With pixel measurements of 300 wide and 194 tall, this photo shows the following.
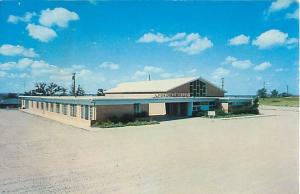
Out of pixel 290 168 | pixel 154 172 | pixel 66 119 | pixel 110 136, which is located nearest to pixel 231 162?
pixel 290 168

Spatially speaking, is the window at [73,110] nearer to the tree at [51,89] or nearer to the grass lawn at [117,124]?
the grass lawn at [117,124]

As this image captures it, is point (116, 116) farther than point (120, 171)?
Yes

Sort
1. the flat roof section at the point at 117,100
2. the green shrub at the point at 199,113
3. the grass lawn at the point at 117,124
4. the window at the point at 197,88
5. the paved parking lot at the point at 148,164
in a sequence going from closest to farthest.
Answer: the paved parking lot at the point at 148,164, the grass lawn at the point at 117,124, the flat roof section at the point at 117,100, the green shrub at the point at 199,113, the window at the point at 197,88

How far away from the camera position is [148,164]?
12039 mm

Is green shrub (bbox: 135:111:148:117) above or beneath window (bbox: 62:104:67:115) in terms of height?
beneath

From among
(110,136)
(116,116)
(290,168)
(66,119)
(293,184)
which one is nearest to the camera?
(293,184)

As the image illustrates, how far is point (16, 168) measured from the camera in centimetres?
1140

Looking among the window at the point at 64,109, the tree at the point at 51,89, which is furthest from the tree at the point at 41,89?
the window at the point at 64,109

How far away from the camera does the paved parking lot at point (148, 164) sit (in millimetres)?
9305

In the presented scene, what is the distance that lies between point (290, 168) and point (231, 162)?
2.25 m

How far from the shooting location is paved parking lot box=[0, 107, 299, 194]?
930 centimetres

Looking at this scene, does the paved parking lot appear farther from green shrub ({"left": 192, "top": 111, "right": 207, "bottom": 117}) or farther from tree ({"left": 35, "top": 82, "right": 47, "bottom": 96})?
tree ({"left": 35, "top": 82, "right": 47, "bottom": 96})

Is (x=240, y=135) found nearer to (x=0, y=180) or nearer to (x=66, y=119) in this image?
(x=0, y=180)

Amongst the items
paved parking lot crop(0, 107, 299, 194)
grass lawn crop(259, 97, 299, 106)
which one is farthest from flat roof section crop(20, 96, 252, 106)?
grass lawn crop(259, 97, 299, 106)
